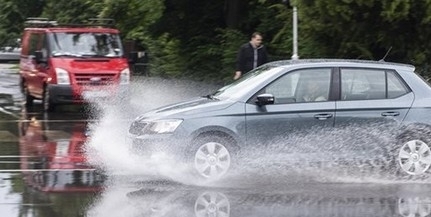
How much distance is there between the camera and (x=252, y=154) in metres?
10.8

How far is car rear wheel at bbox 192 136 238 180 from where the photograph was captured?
10.6 metres

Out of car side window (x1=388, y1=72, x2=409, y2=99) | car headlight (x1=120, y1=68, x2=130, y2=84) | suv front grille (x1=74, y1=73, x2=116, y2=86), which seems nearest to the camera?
car side window (x1=388, y1=72, x2=409, y2=99)

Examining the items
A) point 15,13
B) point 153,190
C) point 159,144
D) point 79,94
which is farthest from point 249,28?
point 153,190

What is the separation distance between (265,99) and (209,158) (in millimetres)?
987

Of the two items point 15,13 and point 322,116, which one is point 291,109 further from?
point 15,13

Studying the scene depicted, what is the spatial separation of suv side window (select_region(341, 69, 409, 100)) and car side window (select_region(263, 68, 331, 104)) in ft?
0.79

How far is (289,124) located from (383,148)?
4.00ft

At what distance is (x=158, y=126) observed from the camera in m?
10.8

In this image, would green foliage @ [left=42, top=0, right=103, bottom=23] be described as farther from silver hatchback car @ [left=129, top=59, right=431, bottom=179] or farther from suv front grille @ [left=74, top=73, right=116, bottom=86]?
silver hatchback car @ [left=129, top=59, right=431, bottom=179]

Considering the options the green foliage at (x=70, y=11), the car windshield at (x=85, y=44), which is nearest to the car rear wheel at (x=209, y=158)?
the car windshield at (x=85, y=44)

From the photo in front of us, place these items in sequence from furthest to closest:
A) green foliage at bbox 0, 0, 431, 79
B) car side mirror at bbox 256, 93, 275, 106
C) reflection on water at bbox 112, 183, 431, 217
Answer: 1. green foliage at bbox 0, 0, 431, 79
2. car side mirror at bbox 256, 93, 275, 106
3. reflection on water at bbox 112, 183, 431, 217

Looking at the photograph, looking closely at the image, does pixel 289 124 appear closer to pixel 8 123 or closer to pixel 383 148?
pixel 383 148

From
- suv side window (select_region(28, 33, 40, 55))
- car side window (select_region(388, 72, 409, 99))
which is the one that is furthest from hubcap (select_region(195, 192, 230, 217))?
suv side window (select_region(28, 33, 40, 55))

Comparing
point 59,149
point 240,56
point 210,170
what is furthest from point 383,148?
point 240,56
